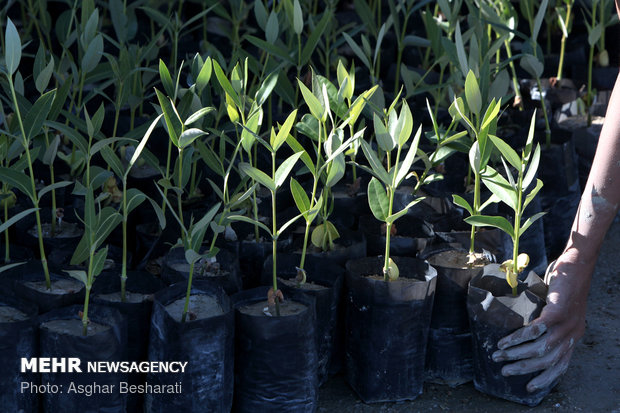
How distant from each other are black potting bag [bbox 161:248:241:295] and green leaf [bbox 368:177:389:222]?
0.93ft

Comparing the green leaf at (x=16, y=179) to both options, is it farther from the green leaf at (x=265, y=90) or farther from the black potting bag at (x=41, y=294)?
the green leaf at (x=265, y=90)

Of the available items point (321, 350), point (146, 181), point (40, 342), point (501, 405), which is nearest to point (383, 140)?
point (321, 350)

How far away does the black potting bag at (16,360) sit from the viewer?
118 cm

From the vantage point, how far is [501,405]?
1.39m

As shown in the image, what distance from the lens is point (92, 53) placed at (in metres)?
1.53

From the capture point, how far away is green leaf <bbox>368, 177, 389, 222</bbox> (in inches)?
52.2

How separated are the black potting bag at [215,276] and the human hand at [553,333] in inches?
18.1

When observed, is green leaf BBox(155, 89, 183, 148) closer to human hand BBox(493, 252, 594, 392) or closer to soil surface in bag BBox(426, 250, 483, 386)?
soil surface in bag BBox(426, 250, 483, 386)

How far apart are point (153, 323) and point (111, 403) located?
0.43ft

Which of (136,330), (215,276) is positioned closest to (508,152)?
(215,276)

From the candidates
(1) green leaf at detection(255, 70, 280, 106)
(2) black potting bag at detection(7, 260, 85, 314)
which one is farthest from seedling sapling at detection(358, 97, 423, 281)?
(2) black potting bag at detection(7, 260, 85, 314)

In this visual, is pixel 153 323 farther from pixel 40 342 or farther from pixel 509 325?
pixel 509 325

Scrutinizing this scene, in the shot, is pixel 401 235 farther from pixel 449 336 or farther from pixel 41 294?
pixel 41 294

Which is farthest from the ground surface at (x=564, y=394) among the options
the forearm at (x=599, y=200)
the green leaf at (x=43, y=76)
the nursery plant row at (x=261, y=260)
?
the green leaf at (x=43, y=76)
